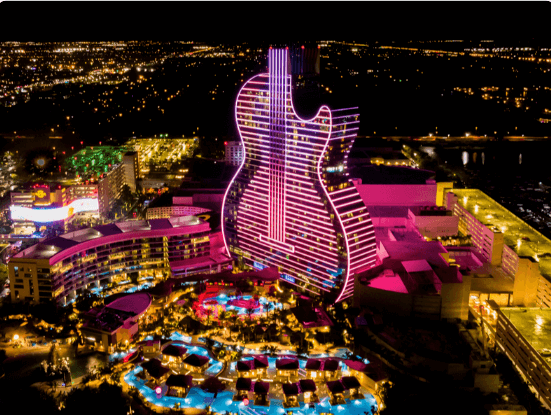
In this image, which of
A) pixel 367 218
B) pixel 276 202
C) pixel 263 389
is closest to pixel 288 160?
pixel 276 202

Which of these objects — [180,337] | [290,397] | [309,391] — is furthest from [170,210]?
[309,391]

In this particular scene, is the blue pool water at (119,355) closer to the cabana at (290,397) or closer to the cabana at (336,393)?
the cabana at (290,397)

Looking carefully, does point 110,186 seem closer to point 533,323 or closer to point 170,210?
point 170,210

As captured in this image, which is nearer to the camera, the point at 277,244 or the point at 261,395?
the point at 261,395

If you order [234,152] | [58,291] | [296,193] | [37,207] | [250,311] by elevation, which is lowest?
[250,311]

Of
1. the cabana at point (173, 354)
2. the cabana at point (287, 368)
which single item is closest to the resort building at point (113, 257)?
the cabana at point (173, 354)

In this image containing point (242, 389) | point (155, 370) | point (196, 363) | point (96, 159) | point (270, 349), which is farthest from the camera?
point (96, 159)
